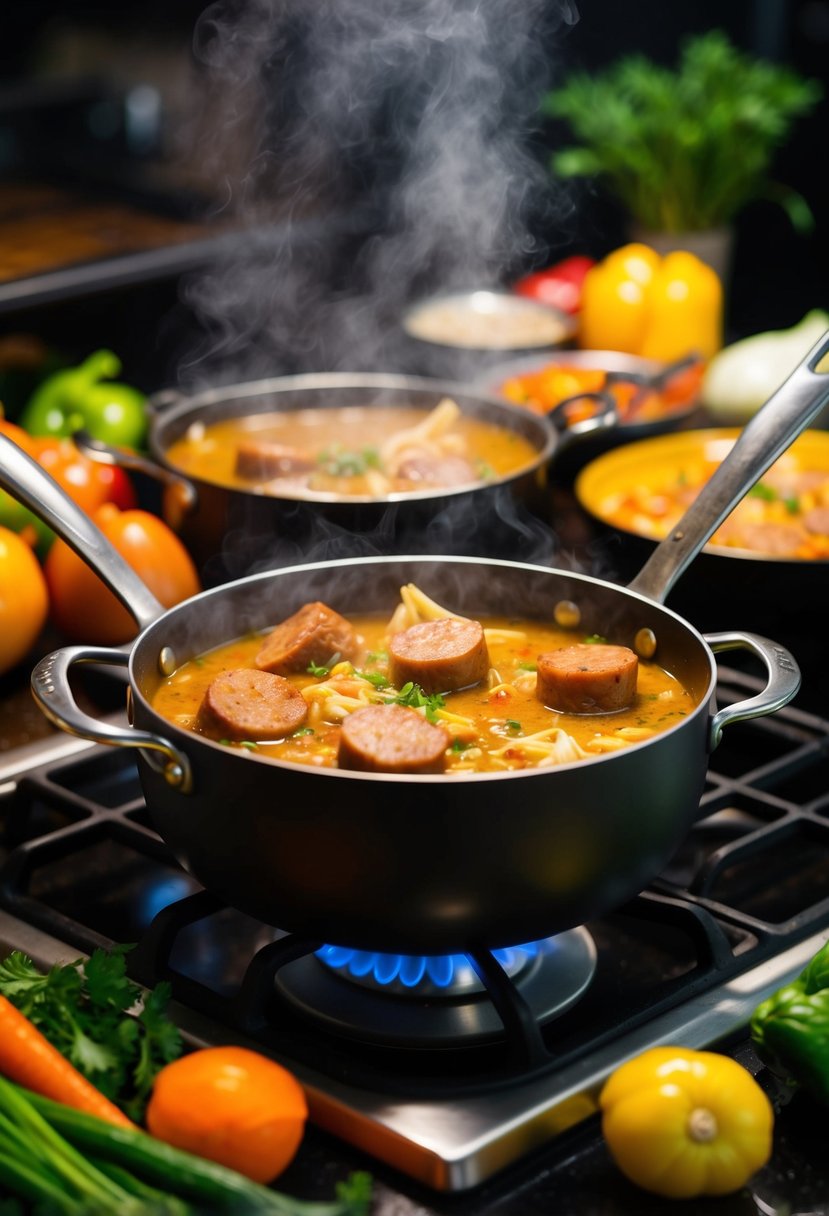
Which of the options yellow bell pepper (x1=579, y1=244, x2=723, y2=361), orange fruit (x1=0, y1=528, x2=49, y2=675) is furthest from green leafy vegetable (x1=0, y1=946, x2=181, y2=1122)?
yellow bell pepper (x1=579, y1=244, x2=723, y2=361)

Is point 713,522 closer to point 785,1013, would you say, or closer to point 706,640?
point 706,640

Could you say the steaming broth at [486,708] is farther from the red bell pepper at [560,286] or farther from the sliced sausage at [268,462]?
the red bell pepper at [560,286]

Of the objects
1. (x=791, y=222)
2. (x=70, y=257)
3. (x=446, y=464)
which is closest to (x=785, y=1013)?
(x=446, y=464)

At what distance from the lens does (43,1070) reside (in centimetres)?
130

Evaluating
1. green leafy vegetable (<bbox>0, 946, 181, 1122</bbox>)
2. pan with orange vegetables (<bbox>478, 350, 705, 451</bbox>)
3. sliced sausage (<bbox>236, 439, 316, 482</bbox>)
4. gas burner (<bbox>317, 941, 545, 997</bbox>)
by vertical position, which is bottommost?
pan with orange vegetables (<bbox>478, 350, 705, 451</bbox>)

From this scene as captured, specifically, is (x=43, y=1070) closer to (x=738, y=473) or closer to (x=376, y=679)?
(x=376, y=679)

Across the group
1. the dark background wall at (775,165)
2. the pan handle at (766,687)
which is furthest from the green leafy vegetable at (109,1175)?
the dark background wall at (775,165)

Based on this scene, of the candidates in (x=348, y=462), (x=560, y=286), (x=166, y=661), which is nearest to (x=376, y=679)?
(x=166, y=661)

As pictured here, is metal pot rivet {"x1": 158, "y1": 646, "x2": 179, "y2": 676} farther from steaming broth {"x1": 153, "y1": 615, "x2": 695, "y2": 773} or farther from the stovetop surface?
the stovetop surface

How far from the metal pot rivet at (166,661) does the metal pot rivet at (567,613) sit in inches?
18.0

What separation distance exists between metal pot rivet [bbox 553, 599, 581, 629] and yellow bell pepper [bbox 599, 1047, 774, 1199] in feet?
2.21

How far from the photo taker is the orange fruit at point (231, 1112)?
123cm

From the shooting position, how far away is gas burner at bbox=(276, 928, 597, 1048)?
1.45 meters

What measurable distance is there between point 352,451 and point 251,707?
108cm
